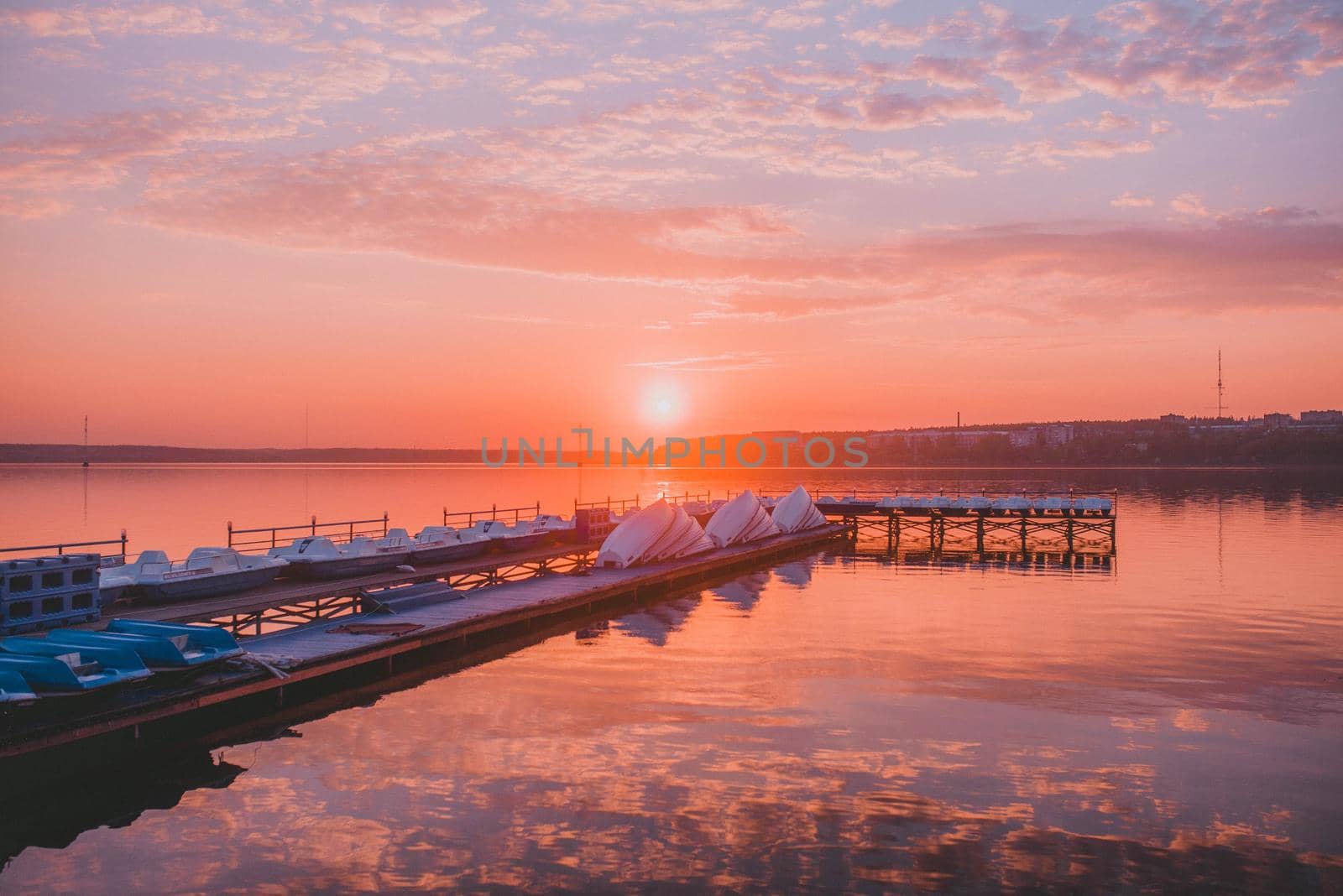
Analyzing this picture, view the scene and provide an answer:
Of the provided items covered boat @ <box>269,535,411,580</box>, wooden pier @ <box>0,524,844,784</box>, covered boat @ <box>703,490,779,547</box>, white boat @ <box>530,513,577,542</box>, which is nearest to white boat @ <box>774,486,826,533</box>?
covered boat @ <box>703,490,779,547</box>

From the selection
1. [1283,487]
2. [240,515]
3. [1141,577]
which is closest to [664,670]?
[1141,577]

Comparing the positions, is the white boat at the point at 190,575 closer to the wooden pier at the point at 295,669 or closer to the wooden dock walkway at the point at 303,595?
the wooden dock walkway at the point at 303,595

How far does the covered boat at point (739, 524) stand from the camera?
4953cm

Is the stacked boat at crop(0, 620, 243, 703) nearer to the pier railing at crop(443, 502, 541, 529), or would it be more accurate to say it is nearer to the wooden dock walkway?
the wooden dock walkway

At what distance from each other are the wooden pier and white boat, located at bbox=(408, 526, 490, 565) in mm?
1025

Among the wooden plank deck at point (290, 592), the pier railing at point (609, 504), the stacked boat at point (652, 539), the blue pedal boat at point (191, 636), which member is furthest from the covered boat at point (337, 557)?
the pier railing at point (609, 504)

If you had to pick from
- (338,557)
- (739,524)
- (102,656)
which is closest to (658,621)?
(338,557)

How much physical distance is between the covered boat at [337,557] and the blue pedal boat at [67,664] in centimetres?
1168

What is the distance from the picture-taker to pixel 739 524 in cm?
5112

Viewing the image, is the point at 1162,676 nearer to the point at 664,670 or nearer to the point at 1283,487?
the point at 664,670

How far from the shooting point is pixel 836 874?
12125 millimetres

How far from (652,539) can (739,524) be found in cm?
1215

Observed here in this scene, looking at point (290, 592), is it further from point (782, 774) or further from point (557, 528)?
point (557, 528)

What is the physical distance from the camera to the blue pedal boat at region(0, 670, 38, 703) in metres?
14.3
